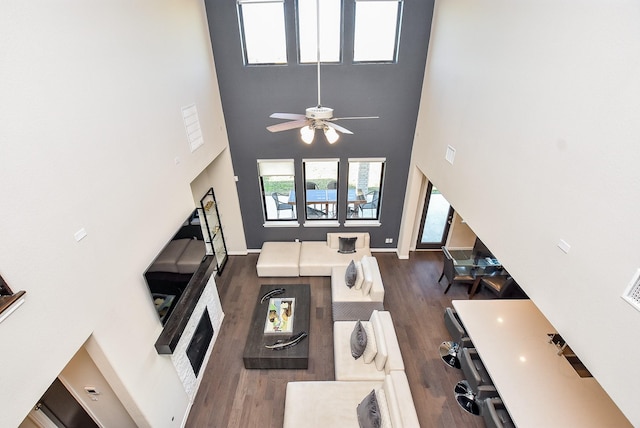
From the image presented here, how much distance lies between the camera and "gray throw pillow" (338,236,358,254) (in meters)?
7.23

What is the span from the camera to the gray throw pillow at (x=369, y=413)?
11.5 ft

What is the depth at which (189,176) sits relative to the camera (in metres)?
4.64

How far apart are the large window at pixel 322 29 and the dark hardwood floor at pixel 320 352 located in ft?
15.8

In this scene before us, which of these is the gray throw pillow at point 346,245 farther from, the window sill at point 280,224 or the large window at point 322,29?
the large window at point 322,29

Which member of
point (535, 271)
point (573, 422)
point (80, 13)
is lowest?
point (573, 422)

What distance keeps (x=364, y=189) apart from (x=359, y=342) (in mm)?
3828

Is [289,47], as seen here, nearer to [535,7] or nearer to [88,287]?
[535,7]

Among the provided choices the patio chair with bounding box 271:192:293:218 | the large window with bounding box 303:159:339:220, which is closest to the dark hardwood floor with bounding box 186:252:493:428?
the patio chair with bounding box 271:192:293:218

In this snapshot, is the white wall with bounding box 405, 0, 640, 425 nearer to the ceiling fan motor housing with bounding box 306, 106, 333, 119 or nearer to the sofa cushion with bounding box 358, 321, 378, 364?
the ceiling fan motor housing with bounding box 306, 106, 333, 119

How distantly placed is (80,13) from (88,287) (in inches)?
93.1

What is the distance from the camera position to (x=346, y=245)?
725cm

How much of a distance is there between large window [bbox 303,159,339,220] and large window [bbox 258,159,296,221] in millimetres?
366

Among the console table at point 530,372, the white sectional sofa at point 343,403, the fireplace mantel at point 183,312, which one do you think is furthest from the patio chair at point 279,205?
the console table at point 530,372

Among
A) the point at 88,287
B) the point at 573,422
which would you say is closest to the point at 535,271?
the point at 573,422
